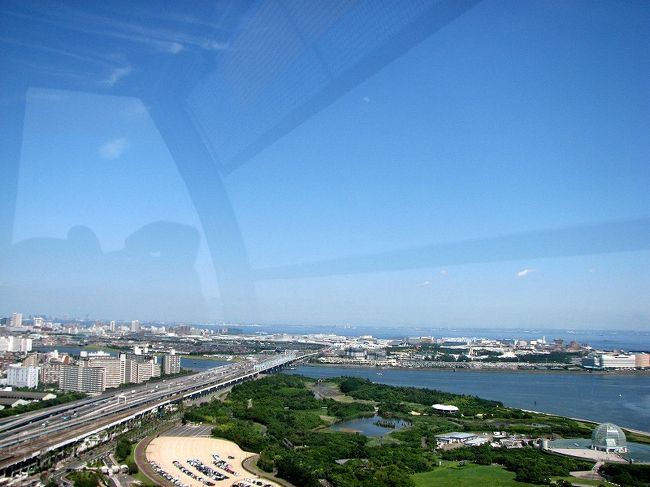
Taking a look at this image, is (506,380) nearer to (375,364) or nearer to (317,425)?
(375,364)

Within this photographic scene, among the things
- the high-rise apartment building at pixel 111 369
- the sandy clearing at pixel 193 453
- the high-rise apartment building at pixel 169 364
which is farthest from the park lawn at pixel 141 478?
the high-rise apartment building at pixel 169 364

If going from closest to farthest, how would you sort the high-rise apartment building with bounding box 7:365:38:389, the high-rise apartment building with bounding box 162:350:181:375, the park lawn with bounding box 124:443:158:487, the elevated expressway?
the park lawn with bounding box 124:443:158:487, the elevated expressway, the high-rise apartment building with bounding box 7:365:38:389, the high-rise apartment building with bounding box 162:350:181:375

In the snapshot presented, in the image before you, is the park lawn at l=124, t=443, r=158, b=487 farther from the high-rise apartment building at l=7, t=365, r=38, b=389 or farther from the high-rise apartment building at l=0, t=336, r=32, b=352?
the high-rise apartment building at l=0, t=336, r=32, b=352

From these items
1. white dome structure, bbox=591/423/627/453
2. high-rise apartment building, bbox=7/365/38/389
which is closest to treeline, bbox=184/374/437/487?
white dome structure, bbox=591/423/627/453

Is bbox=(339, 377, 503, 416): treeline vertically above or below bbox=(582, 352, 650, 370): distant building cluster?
below

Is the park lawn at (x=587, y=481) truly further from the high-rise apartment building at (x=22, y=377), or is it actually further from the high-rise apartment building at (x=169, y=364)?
the high-rise apartment building at (x=169, y=364)

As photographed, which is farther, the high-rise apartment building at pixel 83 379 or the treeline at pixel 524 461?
the high-rise apartment building at pixel 83 379
